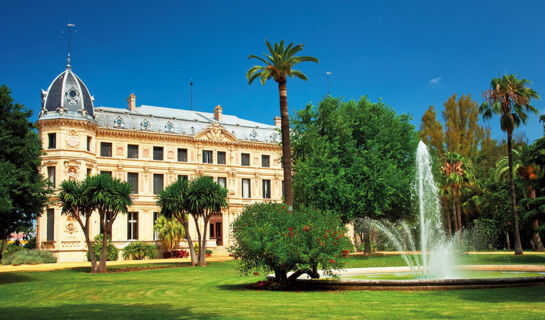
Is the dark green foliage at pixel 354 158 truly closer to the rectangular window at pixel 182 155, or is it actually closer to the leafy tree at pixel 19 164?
the rectangular window at pixel 182 155

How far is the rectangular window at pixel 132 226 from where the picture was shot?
171 ft

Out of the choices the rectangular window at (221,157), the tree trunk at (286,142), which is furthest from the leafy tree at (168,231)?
the tree trunk at (286,142)

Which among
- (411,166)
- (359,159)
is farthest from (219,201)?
(411,166)

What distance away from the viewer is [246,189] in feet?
198

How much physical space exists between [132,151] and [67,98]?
8557 mm

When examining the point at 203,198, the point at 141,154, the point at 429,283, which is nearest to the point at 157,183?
the point at 141,154

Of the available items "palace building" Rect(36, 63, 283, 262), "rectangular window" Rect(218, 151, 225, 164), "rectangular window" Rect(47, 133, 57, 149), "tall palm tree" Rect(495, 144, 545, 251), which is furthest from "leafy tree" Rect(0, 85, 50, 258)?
"tall palm tree" Rect(495, 144, 545, 251)

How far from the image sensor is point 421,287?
16781 mm

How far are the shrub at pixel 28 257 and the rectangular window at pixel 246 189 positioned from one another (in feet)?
75.7

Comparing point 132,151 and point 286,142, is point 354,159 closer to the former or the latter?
point 286,142

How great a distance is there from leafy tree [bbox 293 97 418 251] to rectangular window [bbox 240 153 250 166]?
16776mm

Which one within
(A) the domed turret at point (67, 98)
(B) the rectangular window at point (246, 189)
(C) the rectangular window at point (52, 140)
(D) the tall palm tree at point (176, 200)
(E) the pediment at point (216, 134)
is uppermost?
(A) the domed turret at point (67, 98)

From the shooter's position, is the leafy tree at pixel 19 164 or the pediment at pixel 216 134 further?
the pediment at pixel 216 134

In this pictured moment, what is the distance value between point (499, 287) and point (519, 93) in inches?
1158
